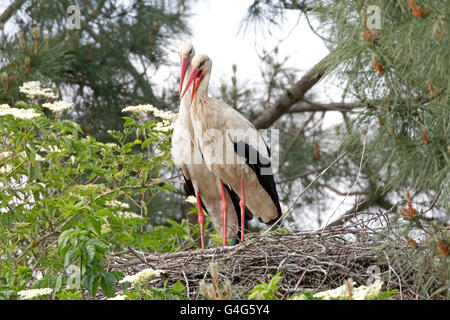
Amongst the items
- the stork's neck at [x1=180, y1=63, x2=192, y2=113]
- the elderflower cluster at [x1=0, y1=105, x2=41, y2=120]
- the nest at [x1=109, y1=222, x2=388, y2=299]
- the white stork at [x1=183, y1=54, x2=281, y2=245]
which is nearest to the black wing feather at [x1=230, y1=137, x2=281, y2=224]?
the white stork at [x1=183, y1=54, x2=281, y2=245]

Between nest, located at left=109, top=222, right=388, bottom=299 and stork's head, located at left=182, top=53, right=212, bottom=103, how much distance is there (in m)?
1.21

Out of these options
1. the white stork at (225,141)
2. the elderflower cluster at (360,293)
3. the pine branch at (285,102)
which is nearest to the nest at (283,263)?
the white stork at (225,141)

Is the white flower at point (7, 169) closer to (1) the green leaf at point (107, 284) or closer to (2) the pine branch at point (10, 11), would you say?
(1) the green leaf at point (107, 284)

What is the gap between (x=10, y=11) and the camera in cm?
572

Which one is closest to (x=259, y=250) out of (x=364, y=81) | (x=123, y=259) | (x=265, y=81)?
(x=123, y=259)

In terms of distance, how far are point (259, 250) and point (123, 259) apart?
79 cm

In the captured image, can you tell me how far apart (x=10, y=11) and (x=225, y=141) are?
2614 mm

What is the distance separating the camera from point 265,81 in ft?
20.4

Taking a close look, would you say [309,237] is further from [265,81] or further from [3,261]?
[265,81]

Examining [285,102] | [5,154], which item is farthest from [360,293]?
[285,102]

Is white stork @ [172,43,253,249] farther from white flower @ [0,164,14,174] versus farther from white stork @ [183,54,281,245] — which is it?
white flower @ [0,164,14,174]

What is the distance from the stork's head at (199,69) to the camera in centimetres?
426

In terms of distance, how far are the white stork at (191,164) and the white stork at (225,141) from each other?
56 mm

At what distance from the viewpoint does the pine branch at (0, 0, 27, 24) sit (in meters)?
5.70
